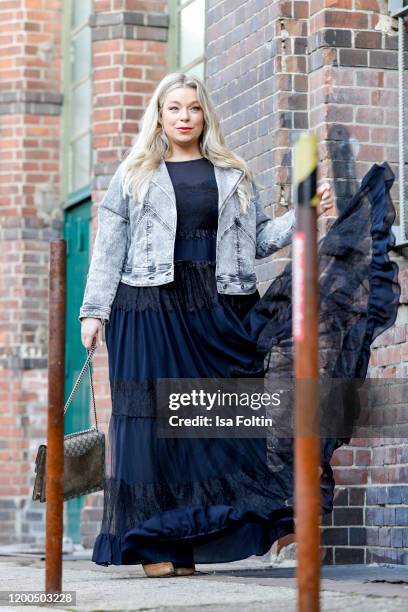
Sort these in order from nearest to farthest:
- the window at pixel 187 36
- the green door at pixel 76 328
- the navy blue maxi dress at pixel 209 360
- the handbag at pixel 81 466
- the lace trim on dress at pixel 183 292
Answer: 1. the handbag at pixel 81 466
2. the navy blue maxi dress at pixel 209 360
3. the lace trim on dress at pixel 183 292
4. the window at pixel 187 36
5. the green door at pixel 76 328

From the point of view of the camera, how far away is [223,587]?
19.0 ft

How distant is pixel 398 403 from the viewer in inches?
290

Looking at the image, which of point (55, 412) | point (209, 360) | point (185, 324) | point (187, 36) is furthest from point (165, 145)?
point (187, 36)

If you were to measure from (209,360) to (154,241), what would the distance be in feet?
1.82

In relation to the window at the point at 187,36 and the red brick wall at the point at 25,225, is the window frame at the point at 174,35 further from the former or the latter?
the red brick wall at the point at 25,225

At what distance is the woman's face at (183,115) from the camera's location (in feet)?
22.2

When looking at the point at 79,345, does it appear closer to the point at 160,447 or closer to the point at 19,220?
the point at 19,220

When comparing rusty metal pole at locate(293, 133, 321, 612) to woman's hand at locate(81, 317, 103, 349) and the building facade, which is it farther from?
the building facade

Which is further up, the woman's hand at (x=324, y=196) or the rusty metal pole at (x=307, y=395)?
the woman's hand at (x=324, y=196)

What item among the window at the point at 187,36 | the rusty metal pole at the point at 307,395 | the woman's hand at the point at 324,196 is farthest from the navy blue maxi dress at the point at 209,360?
the window at the point at 187,36

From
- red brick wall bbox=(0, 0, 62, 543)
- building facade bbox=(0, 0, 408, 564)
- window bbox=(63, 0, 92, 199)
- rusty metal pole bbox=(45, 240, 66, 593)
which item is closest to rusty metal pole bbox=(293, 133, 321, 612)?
rusty metal pole bbox=(45, 240, 66, 593)

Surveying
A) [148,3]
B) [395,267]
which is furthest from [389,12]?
[148,3]

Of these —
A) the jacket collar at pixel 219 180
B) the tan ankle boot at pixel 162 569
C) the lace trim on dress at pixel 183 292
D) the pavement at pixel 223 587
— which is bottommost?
the pavement at pixel 223 587

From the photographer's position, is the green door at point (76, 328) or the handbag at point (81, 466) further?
the green door at point (76, 328)
